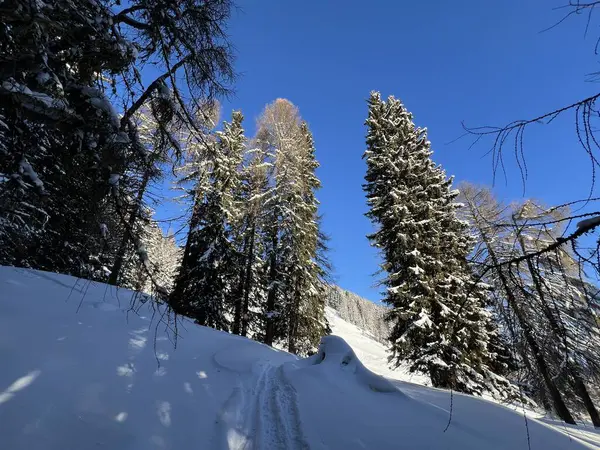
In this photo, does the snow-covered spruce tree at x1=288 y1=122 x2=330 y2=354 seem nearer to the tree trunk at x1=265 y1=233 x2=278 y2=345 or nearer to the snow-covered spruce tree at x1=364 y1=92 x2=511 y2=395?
the tree trunk at x1=265 y1=233 x2=278 y2=345

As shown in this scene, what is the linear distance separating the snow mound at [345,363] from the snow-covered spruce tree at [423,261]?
3476 millimetres

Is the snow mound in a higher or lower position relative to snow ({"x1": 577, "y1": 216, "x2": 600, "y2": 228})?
lower

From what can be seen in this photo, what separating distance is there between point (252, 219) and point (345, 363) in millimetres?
10320

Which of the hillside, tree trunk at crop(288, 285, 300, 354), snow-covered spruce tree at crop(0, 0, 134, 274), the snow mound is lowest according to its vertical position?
the snow mound

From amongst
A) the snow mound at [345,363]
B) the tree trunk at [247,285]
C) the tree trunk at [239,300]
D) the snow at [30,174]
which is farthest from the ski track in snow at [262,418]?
the tree trunk at [247,285]

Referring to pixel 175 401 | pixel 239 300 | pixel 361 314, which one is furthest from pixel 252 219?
pixel 361 314

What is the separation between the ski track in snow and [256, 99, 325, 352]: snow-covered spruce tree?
7.90 meters

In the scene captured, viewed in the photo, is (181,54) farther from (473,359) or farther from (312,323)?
(312,323)

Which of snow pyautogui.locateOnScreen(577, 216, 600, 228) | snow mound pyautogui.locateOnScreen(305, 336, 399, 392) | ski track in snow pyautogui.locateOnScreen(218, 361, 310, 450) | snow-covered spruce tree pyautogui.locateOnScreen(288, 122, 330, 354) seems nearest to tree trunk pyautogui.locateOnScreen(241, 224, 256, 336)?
snow-covered spruce tree pyautogui.locateOnScreen(288, 122, 330, 354)

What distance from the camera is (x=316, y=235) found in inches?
689

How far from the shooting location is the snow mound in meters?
6.02

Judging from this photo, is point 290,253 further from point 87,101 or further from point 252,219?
point 87,101

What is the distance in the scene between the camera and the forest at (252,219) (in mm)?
2021

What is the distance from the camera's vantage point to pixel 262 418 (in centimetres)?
466
